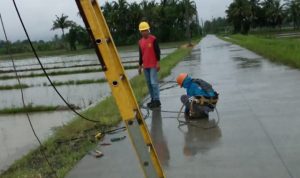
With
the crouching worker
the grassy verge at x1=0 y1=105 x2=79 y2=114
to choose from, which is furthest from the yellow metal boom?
the grassy verge at x1=0 y1=105 x2=79 y2=114

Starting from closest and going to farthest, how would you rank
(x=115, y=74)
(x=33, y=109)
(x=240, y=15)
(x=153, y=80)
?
1. (x=115, y=74)
2. (x=153, y=80)
3. (x=33, y=109)
4. (x=240, y=15)

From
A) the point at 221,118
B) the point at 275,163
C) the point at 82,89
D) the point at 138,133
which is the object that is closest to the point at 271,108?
the point at 221,118

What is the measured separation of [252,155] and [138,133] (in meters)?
2.65

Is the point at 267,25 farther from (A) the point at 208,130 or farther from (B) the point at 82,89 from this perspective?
(A) the point at 208,130

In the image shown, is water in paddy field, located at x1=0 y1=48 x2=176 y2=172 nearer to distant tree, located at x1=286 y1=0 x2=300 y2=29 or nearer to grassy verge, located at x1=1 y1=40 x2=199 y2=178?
grassy verge, located at x1=1 y1=40 x2=199 y2=178

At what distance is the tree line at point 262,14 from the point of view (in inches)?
3649

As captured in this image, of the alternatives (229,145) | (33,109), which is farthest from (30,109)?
(229,145)

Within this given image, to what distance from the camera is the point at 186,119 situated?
8.50 m

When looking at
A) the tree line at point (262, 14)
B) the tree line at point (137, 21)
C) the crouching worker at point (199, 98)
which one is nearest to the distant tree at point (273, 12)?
the tree line at point (262, 14)

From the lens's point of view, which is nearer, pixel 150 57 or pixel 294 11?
pixel 150 57

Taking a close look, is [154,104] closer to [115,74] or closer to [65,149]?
[65,149]

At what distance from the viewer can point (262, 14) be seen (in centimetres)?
9562

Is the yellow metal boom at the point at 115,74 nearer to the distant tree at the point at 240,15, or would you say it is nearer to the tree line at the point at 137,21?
the tree line at the point at 137,21

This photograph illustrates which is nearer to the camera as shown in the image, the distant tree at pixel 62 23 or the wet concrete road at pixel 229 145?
the wet concrete road at pixel 229 145
